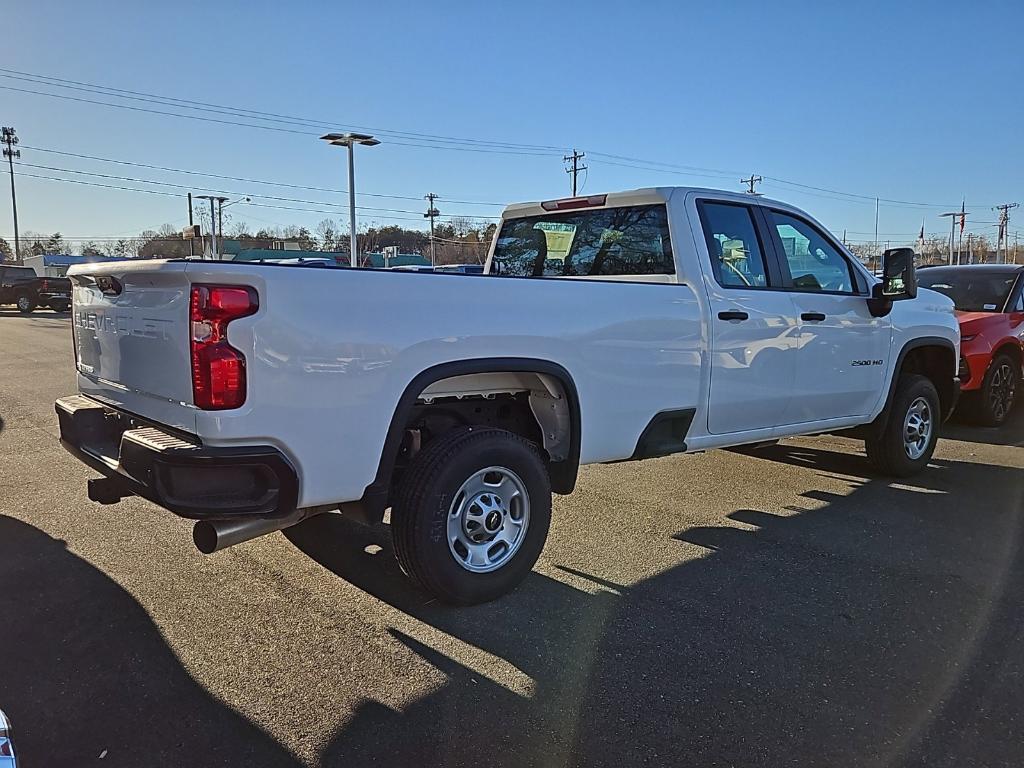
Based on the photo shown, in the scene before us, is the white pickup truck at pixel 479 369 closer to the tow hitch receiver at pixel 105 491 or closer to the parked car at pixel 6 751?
the tow hitch receiver at pixel 105 491

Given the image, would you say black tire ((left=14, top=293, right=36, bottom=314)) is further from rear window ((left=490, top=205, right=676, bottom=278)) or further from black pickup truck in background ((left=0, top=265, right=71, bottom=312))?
rear window ((left=490, top=205, right=676, bottom=278))

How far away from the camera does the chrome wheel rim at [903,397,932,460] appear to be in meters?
6.20

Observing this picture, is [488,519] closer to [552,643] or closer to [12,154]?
[552,643]

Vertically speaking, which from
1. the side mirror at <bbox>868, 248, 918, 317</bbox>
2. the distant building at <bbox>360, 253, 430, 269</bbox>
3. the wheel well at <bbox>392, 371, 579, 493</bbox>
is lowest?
the wheel well at <bbox>392, 371, 579, 493</bbox>

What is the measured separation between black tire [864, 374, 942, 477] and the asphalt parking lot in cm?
86

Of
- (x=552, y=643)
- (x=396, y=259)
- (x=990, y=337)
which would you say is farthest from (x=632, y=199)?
(x=396, y=259)

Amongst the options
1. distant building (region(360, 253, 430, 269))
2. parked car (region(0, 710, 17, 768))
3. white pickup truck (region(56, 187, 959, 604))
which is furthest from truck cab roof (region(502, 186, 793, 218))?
distant building (region(360, 253, 430, 269))

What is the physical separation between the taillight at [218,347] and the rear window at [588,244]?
191 centimetres

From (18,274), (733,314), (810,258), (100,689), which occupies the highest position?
(810,258)

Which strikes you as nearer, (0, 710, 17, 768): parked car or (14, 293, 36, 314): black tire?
(0, 710, 17, 768): parked car

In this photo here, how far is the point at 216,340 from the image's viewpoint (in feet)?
9.43

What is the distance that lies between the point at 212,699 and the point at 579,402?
2.13 m

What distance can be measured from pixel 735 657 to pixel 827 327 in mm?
2820

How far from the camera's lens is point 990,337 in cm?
830
